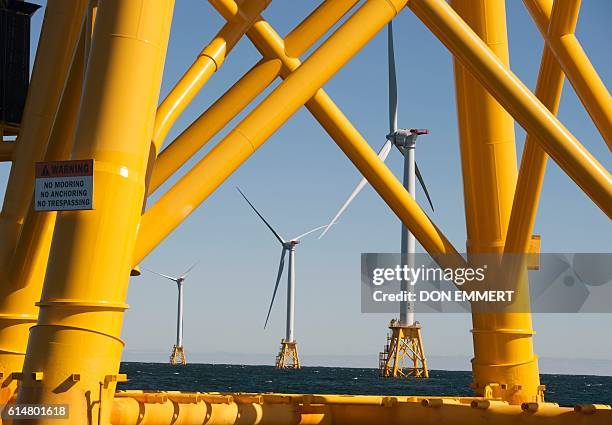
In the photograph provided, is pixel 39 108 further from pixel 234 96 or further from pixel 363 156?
pixel 363 156

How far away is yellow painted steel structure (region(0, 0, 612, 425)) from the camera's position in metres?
9.11

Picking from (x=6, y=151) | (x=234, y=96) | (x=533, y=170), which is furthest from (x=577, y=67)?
(x=6, y=151)

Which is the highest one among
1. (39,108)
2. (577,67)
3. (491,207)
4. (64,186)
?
(577,67)

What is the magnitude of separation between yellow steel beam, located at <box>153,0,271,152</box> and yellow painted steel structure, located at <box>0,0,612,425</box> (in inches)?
1.1

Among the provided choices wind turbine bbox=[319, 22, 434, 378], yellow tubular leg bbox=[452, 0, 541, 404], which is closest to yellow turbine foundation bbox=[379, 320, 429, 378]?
wind turbine bbox=[319, 22, 434, 378]

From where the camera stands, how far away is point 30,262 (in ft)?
43.9

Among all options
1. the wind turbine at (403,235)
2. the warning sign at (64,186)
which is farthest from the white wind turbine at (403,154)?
the warning sign at (64,186)

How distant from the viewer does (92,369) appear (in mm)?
9086

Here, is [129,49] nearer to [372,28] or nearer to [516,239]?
[372,28]

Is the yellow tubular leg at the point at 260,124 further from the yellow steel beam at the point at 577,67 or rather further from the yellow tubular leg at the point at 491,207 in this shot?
the yellow tubular leg at the point at 491,207

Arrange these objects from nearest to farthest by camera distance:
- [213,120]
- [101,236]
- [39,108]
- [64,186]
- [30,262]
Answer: [101,236] < [64,186] < [30,262] < [213,120] < [39,108]

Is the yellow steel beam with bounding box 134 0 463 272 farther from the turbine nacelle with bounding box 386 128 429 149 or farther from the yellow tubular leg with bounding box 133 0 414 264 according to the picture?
Result: the turbine nacelle with bounding box 386 128 429 149

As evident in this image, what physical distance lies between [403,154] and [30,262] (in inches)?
3684

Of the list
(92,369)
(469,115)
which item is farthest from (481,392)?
(92,369)
